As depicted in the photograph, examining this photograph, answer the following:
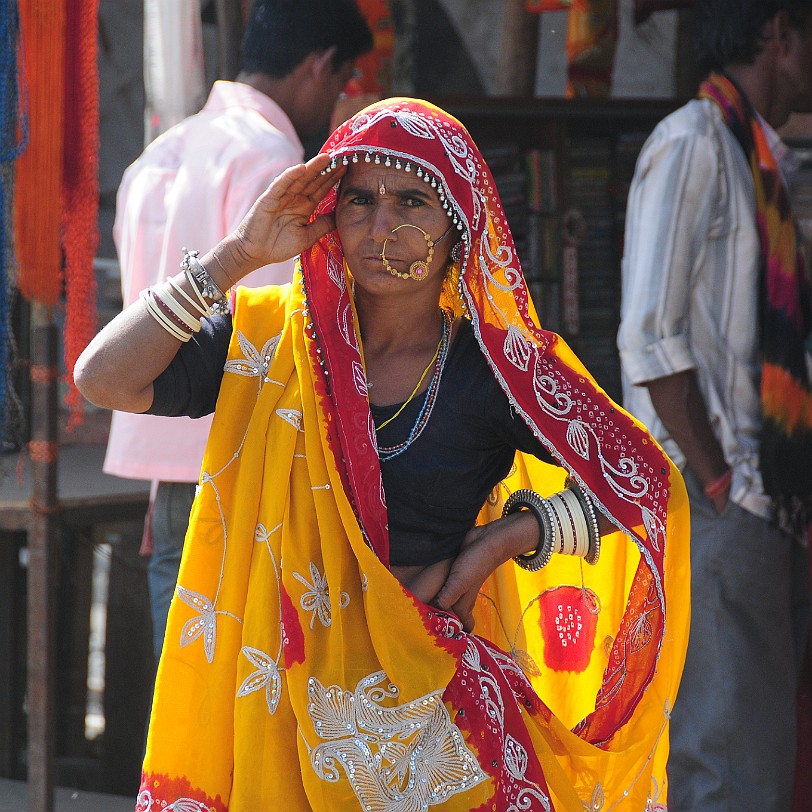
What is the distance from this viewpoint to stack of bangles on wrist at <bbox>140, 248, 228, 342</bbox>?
2.06 m

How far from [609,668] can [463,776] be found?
39 cm

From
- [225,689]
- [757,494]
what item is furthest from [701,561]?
[225,689]

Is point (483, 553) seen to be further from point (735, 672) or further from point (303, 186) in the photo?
point (735, 672)

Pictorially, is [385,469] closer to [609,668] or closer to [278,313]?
[278,313]

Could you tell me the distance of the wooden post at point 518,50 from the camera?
14.8 feet

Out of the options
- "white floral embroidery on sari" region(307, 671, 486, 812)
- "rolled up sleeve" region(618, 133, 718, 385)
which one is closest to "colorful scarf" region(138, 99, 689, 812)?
"white floral embroidery on sari" region(307, 671, 486, 812)

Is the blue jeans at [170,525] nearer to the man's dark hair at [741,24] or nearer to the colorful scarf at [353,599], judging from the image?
the colorful scarf at [353,599]

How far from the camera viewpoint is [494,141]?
4324 millimetres

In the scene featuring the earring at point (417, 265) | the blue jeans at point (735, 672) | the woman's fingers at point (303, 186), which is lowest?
the blue jeans at point (735, 672)

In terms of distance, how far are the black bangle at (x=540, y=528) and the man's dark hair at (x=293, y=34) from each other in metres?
1.77

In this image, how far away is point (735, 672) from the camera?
131 inches

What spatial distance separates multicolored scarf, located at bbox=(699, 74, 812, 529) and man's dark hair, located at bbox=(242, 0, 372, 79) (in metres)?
1.03

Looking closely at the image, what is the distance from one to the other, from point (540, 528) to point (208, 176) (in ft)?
4.86

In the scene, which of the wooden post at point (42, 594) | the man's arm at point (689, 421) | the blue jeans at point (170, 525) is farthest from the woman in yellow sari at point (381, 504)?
the wooden post at point (42, 594)
